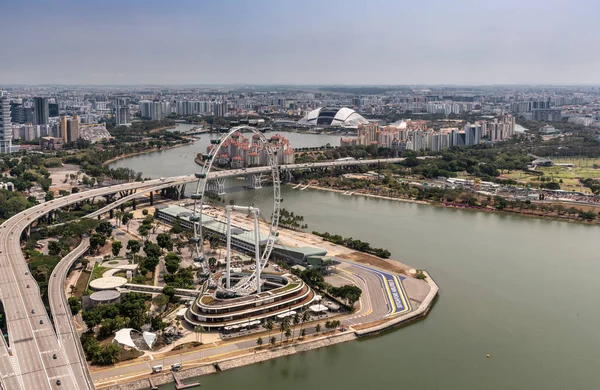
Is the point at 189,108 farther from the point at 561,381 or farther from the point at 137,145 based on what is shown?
the point at 561,381

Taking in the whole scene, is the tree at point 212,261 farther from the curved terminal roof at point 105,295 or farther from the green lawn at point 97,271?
the curved terminal roof at point 105,295

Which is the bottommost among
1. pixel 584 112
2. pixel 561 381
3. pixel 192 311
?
pixel 561 381

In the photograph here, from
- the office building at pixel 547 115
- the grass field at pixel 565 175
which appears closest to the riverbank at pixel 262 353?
the grass field at pixel 565 175

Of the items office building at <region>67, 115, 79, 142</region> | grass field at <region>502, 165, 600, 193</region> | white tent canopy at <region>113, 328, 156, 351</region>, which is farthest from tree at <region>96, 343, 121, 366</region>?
office building at <region>67, 115, 79, 142</region>

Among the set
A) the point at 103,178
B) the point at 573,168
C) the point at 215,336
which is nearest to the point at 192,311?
the point at 215,336

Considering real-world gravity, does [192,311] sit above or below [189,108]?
below

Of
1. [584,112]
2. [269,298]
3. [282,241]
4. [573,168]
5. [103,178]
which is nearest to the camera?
[269,298]

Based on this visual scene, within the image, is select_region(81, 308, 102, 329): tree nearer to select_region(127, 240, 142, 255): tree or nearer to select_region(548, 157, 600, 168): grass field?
select_region(127, 240, 142, 255): tree
